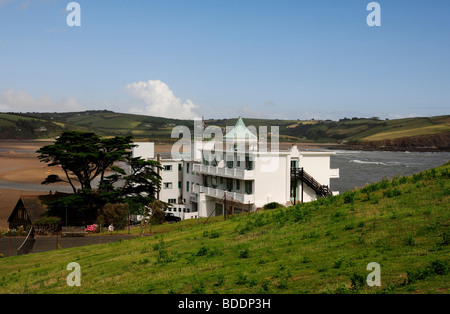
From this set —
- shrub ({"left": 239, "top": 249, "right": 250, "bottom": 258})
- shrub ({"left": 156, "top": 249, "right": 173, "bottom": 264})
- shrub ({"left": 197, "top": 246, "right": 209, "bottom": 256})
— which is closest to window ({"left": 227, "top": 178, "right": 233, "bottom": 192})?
shrub ({"left": 156, "top": 249, "right": 173, "bottom": 264})

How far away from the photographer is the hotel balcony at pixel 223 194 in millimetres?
45188

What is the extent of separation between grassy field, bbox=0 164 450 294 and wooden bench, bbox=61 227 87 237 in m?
12.4

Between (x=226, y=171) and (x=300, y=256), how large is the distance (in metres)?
31.6

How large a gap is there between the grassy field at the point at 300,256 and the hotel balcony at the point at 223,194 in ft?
55.3

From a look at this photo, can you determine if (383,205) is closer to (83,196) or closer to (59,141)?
(83,196)

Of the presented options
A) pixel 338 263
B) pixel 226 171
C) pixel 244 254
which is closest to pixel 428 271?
pixel 338 263

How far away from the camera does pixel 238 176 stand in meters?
46.2

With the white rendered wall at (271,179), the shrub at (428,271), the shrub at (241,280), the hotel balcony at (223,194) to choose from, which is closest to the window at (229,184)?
the hotel balcony at (223,194)

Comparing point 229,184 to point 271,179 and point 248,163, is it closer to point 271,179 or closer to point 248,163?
point 248,163

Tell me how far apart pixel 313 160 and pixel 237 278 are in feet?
119

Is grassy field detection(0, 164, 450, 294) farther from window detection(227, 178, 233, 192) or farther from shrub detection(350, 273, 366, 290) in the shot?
window detection(227, 178, 233, 192)

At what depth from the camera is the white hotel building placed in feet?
150

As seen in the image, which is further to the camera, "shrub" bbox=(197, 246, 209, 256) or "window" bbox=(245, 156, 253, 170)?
"window" bbox=(245, 156, 253, 170)
